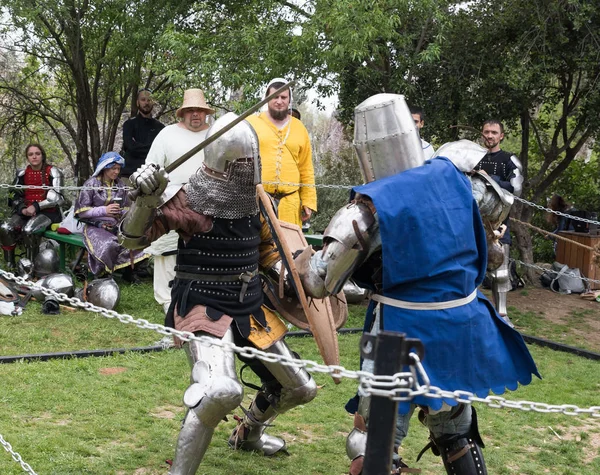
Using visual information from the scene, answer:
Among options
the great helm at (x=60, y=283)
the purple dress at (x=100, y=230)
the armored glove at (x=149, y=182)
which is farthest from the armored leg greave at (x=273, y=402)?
the purple dress at (x=100, y=230)

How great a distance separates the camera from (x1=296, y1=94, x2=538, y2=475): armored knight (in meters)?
2.64

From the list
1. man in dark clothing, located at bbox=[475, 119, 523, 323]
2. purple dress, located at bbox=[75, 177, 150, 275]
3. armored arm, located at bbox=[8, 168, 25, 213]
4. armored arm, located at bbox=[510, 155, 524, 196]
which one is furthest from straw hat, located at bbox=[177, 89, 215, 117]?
armored arm, located at bbox=[8, 168, 25, 213]

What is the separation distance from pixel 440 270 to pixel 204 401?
105 cm

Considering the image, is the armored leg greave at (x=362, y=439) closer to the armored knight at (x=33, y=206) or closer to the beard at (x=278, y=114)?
the beard at (x=278, y=114)

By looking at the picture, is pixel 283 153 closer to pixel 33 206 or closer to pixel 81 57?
pixel 33 206

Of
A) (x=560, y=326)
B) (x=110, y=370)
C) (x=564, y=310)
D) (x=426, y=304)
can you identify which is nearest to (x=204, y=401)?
(x=426, y=304)

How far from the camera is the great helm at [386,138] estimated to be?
2805 mm

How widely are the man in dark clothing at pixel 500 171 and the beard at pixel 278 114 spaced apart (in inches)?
72.5

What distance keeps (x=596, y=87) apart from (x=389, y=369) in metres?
7.29

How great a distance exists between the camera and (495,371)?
287 cm

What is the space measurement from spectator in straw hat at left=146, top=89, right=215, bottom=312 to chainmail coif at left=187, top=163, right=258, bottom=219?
2.58 m

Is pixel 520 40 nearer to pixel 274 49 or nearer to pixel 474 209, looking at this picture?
pixel 274 49

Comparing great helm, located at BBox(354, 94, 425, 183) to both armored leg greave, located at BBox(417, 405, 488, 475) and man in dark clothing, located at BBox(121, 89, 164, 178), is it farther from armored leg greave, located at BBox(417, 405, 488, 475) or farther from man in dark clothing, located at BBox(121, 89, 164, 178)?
man in dark clothing, located at BBox(121, 89, 164, 178)

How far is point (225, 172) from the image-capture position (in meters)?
3.28
